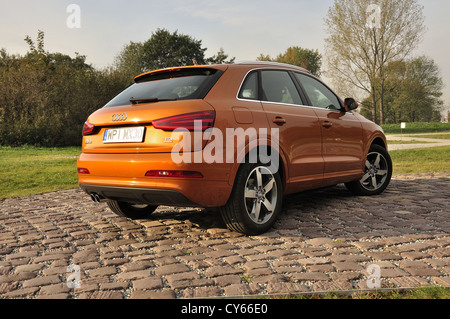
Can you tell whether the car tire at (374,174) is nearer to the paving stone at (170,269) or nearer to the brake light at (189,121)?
the brake light at (189,121)

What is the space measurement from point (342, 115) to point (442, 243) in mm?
2397

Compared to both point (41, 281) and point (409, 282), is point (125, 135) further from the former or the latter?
point (409, 282)

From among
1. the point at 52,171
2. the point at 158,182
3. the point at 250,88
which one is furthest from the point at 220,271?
the point at 52,171

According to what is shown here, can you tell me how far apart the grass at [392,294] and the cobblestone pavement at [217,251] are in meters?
0.09

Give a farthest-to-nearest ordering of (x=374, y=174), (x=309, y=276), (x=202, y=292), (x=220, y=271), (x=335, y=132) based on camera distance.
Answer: (x=374, y=174) → (x=335, y=132) → (x=220, y=271) → (x=309, y=276) → (x=202, y=292)

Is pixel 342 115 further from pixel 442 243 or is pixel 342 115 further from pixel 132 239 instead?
pixel 132 239

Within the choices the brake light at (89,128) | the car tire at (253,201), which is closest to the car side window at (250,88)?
the car tire at (253,201)

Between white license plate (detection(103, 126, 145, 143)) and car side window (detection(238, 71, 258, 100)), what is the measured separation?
1075mm

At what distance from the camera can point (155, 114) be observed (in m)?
4.05

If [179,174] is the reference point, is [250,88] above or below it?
above

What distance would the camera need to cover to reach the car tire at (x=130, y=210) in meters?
5.44

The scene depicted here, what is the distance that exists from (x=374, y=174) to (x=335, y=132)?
1617 mm
